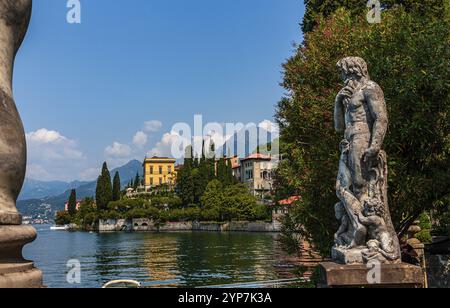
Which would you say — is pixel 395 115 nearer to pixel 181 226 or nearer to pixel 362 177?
pixel 362 177

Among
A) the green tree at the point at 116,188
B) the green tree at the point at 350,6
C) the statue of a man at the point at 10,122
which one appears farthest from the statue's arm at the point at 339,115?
the green tree at the point at 116,188

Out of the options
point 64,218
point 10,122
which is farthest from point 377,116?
point 64,218

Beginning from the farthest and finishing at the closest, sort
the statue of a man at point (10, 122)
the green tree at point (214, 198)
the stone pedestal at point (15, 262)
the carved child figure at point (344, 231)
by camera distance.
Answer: the green tree at point (214, 198)
the carved child figure at point (344, 231)
the statue of a man at point (10, 122)
the stone pedestal at point (15, 262)

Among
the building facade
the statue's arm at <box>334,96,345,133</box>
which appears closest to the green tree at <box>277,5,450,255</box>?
the statue's arm at <box>334,96,345,133</box>

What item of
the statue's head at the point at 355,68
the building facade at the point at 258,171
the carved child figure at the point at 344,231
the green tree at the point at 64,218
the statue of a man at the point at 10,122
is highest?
the building facade at the point at 258,171

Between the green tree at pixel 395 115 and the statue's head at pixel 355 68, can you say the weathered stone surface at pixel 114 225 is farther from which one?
the statue's head at pixel 355 68

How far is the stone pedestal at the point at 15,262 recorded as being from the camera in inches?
127

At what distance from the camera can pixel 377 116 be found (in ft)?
24.0

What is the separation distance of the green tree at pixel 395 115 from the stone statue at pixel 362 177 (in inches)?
135

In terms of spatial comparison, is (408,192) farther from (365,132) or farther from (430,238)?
(430,238)

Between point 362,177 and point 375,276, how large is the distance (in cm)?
148

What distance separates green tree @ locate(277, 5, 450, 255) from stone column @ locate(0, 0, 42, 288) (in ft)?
28.4

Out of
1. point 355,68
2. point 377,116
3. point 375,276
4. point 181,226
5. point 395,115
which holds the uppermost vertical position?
point 355,68
